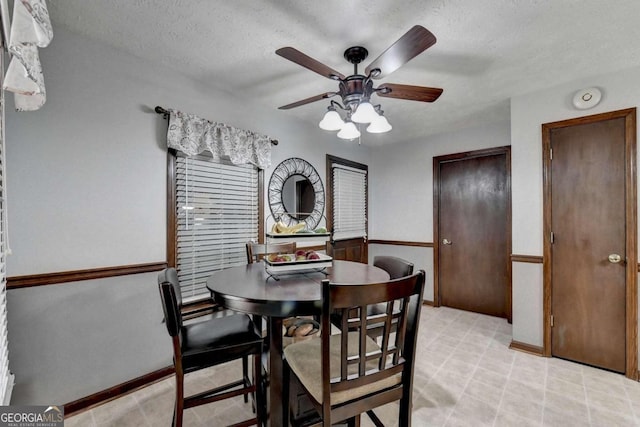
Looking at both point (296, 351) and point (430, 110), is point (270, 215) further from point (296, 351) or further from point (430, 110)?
point (430, 110)

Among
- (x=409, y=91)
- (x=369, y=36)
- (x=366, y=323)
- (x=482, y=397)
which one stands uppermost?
(x=369, y=36)

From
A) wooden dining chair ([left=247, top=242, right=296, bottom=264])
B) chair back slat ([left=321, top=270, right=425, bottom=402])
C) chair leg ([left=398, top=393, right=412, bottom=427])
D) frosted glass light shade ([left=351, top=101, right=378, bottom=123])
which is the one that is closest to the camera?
chair back slat ([left=321, top=270, right=425, bottom=402])

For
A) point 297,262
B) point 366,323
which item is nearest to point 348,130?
point 297,262

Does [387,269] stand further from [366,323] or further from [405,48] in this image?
[405,48]

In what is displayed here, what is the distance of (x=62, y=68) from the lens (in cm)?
175

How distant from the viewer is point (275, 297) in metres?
1.33

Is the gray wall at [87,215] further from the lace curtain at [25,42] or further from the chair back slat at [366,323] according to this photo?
the chair back slat at [366,323]

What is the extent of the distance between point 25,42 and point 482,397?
9.84 feet

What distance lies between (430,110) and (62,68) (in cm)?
311

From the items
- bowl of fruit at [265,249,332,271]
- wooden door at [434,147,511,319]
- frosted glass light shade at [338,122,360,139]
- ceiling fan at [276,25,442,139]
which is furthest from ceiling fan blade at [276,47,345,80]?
wooden door at [434,147,511,319]

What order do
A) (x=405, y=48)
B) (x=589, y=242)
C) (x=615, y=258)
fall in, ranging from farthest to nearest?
(x=589, y=242)
(x=615, y=258)
(x=405, y=48)

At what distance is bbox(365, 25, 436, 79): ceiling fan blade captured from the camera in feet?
4.22

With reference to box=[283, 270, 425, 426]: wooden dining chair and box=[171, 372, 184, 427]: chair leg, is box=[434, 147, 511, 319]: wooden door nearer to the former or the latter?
box=[283, 270, 425, 426]: wooden dining chair

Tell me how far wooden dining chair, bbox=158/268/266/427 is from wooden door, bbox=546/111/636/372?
2626 mm
